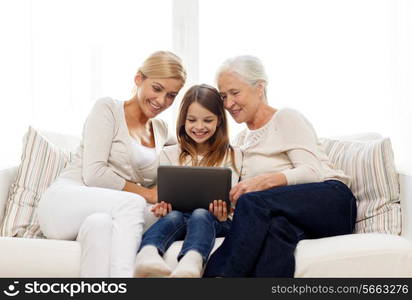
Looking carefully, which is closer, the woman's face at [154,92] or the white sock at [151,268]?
the white sock at [151,268]

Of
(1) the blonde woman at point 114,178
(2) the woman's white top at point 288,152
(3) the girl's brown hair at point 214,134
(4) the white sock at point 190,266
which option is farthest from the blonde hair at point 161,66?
(4) the white sock at point 190,266

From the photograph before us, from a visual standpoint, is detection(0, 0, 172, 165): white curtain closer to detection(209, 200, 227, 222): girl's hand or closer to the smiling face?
the smiling face

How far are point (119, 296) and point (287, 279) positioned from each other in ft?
1.75

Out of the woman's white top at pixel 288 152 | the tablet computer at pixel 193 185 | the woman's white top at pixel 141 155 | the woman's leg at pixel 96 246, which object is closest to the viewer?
the woman's leg at pixel 96 246

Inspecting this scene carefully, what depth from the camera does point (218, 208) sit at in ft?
6.85

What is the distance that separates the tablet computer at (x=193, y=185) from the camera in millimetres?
2080

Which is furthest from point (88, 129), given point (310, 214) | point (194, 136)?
point (310, 214)

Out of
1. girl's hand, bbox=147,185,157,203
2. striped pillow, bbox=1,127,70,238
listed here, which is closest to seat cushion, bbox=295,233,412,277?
girl's hand, bbox=147,185,157,203

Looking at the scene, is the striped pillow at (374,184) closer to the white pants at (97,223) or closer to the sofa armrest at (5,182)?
the white pants at (97,223)

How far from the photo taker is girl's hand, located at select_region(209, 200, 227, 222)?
2.09 meters

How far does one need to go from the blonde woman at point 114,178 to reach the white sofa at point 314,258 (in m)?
0.09

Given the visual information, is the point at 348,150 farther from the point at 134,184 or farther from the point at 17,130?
the point at 17,130

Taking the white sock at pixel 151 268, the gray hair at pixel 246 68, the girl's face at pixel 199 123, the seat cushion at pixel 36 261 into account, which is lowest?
the seat cushion at pixel 36 261

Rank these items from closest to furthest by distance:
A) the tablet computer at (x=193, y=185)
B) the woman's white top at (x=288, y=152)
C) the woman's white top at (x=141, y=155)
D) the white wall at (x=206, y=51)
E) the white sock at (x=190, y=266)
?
the white sock at (x=190, y=266), the tablet computer at (x=193, y=185), the woman's white top at (x=288, y=152), the woman's white top at (x=141, y=155), the white wall at (x=206, y=51)
